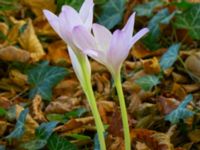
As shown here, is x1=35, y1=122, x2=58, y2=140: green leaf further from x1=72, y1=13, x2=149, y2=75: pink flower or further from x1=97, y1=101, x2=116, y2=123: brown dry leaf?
x1=72, y1=13, x2=149, y2=75: pink flower

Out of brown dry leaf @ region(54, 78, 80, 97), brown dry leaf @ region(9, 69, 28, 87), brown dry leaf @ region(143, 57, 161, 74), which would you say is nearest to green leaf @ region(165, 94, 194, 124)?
brown dry leaf @ region(143, 57, 161, 74)

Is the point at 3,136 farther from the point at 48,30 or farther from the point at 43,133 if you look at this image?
the point at 48,30

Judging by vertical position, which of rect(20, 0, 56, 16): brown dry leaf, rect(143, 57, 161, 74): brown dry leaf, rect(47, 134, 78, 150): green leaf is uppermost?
rect(20, 0, 56, 16): brown dry leaf

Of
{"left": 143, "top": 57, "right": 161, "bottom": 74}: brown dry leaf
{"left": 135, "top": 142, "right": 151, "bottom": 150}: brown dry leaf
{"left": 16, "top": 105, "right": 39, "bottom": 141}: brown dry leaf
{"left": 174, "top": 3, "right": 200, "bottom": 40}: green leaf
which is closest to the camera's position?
{"left": 135, "top": 142, "right": 151, "bottom": 150}: brown dry leaf

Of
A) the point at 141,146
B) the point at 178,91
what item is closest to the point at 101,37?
the point at 141,146

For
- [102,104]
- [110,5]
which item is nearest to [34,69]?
[102,104]

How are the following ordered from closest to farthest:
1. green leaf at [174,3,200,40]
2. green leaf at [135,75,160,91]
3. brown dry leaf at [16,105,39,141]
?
brown dry leaf at [16,105,39,141], green leaf at [135,75,160,91], green leaf at [174,3,200,40]

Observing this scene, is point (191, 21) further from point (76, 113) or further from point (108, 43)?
point (108, 43)
